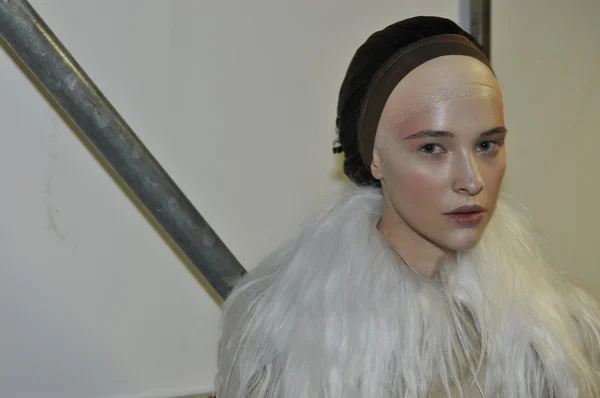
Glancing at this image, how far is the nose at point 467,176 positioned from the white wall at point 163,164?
0.70m

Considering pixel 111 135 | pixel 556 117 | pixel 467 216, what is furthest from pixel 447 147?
pixel 556 117

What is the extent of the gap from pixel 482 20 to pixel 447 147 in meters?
0.89

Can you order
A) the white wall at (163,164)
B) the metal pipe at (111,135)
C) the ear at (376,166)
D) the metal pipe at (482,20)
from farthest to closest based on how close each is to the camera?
the metal pipe at (482,20)
the white wall at (163,164)
the metal pipe at (111,135)
the ear at (376,166)

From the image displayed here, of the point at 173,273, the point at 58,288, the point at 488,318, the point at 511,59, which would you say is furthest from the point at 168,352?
the point at 511,59

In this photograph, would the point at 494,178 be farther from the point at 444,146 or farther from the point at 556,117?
the point at 556,117

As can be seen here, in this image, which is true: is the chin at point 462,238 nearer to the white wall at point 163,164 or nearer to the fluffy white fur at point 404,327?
the fluffy white fur at point 404,327

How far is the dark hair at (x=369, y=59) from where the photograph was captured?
3.84ft

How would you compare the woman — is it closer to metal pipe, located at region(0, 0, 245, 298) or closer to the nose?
the nose

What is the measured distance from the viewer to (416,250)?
1.20 m

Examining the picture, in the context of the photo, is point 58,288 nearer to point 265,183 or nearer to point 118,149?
point 118,149

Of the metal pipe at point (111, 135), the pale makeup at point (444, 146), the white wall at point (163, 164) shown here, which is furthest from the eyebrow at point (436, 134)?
the white wall at point (163, 164)

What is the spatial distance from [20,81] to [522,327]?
1.19m

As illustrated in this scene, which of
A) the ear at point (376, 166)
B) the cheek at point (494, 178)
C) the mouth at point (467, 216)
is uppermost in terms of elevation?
the ear at point (376, 166)

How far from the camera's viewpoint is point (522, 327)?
3.76 ft
